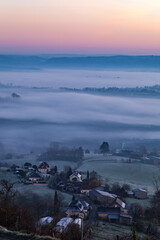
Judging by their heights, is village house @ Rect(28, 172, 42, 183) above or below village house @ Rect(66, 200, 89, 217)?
above

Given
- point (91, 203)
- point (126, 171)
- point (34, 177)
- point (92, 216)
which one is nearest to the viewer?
point (92, 216)

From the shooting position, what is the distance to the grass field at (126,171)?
1684 centimetres

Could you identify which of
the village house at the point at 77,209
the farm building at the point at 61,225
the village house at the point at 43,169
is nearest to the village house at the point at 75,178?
the village house at the point at 43,169

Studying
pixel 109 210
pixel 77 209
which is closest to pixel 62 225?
pixel 77 209

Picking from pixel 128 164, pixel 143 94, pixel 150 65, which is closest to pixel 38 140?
pixel 128 164

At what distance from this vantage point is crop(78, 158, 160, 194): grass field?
1684cm

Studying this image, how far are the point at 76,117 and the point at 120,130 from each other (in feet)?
37.0

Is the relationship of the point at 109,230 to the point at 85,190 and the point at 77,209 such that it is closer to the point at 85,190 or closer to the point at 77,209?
the point at 77,209

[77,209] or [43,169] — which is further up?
[43,169]

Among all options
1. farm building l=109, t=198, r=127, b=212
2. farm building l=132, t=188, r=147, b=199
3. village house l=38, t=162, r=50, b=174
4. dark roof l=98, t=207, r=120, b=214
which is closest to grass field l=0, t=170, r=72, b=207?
dark roof l=98, t=207, r=120, b=214

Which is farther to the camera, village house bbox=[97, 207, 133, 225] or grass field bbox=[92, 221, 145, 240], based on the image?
village house bbox=[97, 207, 133, 225]

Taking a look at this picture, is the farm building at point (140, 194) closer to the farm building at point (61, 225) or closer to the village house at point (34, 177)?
the village house at point (34, 177)

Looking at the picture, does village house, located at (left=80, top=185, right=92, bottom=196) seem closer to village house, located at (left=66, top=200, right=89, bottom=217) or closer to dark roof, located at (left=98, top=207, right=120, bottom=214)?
village house, located at (left=66, top=200, right=89, bottom=217)

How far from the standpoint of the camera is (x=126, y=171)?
1902 cm
